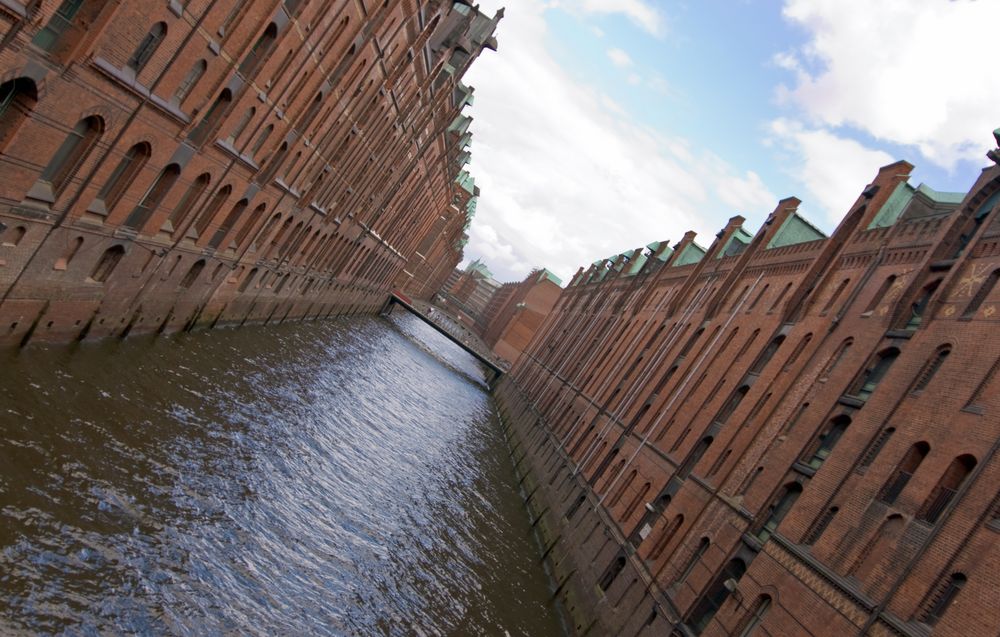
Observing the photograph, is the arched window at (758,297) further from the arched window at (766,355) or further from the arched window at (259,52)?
the arched window at (259,52)

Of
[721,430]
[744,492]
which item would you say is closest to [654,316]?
[721,430]

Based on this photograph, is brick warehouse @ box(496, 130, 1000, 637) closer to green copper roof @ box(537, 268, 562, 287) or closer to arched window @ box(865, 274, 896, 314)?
arched window @ box(865, 274, 896, 314)

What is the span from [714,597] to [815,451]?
4.17m

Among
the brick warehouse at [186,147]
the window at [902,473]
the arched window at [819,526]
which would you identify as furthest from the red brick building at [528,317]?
the window at [902,473]

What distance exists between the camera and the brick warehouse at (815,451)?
13.7 metres

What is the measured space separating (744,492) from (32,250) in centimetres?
1734

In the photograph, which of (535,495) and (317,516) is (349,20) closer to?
(317,516)

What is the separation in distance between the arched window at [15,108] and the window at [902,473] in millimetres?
17347

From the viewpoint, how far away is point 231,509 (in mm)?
16516

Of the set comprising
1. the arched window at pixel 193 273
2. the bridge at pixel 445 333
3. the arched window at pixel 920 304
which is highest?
the arched window at pixel 920 304

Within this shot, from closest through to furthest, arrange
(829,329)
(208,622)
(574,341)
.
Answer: (208,622), (829,329), (574,341)

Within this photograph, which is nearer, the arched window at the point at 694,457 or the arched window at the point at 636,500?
the arched window at the point at 694,457

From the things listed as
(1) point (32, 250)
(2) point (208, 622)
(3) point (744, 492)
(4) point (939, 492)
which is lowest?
(2) point (208, 622)

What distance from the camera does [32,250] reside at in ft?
52.5
